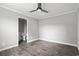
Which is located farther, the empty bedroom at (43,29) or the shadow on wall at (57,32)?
the shadow on wall at (57,32)

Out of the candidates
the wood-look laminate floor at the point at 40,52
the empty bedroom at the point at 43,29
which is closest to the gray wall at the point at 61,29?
the empty bedroom at the point at 43,29

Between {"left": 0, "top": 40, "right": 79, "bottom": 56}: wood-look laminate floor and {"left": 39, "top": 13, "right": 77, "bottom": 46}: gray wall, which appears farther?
{"left": 39, "top": 13, "right": 77, "bottom": 46}: gray wall

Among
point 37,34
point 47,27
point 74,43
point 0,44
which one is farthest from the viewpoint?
point 37,34

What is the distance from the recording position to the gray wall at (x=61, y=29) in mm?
3197

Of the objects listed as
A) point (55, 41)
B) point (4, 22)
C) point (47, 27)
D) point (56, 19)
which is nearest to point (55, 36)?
point (55, 41)

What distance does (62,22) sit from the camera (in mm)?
3646

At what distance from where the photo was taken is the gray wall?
3197mm

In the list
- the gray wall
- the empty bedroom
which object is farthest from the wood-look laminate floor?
the gray wall

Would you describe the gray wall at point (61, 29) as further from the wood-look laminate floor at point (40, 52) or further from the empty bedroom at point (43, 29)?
the wood-look laminate floor at point (40, 52)

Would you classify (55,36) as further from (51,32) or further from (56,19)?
(56,19)

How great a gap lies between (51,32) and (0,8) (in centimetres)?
387

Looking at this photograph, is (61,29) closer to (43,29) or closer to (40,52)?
(43,29)

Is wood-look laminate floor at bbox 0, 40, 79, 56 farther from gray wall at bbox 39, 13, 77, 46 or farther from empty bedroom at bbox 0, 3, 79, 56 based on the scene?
gray wall at bbox 39, 13, 77, 46

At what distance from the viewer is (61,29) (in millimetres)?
3711
